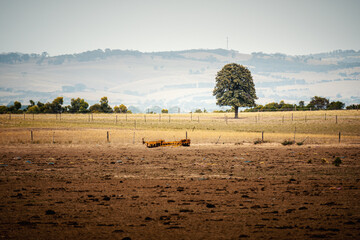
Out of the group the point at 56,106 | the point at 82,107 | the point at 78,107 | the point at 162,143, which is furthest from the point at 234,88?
the point at 56,106

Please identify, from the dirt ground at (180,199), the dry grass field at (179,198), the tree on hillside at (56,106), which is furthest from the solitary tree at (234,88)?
the dirt ground at (180,199)

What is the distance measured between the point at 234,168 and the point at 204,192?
7561mm

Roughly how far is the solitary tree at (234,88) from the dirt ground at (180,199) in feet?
214

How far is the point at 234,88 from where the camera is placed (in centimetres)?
9381

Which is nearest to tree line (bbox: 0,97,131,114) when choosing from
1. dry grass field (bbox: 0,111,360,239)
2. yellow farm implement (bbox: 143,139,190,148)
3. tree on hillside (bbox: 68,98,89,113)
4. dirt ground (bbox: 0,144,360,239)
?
tree on hillside (bbox: 68,98,89,113)

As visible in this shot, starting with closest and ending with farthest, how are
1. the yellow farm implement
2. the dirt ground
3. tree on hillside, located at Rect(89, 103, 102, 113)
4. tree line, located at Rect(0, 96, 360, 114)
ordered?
the dirt ground, the yellow farm implement, tree line, located at Rect(0, 96, 360, 114), tree on hillside, located at Rect(89, 103, 102, 113)

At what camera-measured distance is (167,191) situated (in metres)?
16.0

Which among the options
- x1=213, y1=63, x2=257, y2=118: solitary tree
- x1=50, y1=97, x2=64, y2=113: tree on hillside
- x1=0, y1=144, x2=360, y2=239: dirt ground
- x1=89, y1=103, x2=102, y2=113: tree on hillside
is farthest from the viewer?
x1=89, y1=103, x2=102, y2=113: tree on hillside

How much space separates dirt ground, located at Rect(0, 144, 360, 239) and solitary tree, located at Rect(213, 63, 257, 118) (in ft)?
214

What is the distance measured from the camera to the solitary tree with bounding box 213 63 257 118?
91.3m

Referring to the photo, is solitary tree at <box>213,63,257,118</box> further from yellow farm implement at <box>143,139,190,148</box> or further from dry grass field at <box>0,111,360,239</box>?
dry grass field at <box>0,111,360,239</box>

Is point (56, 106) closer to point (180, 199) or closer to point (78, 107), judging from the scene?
point (78, 107)

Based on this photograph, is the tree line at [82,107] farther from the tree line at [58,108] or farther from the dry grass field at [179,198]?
the dry grass field at [179,198]

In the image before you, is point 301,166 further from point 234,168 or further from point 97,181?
point 97,181
